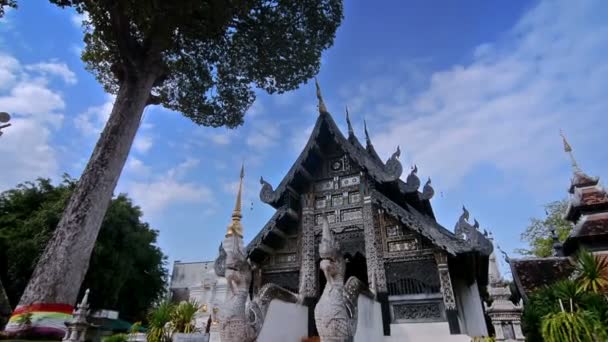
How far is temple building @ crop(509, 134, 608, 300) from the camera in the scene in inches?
451

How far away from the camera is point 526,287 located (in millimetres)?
11031

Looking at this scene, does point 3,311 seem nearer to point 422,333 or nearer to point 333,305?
point 333,305

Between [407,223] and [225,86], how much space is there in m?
7.82

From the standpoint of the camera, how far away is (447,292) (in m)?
7.64

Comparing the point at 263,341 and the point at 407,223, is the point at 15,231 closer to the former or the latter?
the point at 263,341

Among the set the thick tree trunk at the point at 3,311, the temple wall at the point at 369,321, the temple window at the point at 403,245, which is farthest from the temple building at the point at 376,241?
the thick tree trunk at the point at 3,311

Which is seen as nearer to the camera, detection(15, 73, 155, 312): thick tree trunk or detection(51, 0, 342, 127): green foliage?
detection(15, 73, 155, 312): thick tree trunk

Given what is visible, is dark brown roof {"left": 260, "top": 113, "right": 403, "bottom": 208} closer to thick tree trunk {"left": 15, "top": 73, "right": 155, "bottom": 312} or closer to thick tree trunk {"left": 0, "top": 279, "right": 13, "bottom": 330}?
thick tree trunk {"left": 15, "top": 73, "right": 155, "bottom": 312}

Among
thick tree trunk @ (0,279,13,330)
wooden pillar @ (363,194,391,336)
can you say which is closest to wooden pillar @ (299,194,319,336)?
wooden pillar @ (363,194,391,336)

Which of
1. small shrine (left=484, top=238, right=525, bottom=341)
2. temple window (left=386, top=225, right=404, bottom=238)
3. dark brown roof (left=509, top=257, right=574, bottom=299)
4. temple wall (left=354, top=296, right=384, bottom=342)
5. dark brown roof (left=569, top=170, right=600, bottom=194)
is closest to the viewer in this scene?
small shrine (left=484, top=238, right=525, bottom=341)

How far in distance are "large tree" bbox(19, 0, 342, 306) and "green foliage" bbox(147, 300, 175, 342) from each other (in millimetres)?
2484

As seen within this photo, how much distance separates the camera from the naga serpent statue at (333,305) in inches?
189

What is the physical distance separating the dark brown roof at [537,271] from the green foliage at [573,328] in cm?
380

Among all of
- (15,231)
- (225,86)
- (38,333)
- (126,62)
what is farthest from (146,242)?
(38,333)
